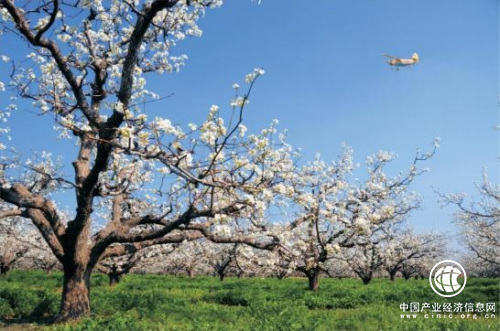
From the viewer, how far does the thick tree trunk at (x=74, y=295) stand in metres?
11.8

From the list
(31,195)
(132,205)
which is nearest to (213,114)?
(31,195)

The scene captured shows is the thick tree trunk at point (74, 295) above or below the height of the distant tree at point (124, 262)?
below

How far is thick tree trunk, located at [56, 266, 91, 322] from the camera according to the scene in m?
11.8

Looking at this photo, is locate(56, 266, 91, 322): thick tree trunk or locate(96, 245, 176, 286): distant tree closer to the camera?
locate(56, 266, 91, 322): thick tree trunk

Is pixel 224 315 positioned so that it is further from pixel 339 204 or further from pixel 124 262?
pixel 124 262

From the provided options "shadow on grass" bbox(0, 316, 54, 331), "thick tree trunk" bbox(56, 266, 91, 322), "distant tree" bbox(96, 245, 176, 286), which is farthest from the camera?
"distant tree" bbox(96, 245, 176, 286)

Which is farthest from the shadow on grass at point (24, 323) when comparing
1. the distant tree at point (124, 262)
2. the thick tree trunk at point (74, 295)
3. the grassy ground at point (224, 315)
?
the distant tree at point (124, 262)

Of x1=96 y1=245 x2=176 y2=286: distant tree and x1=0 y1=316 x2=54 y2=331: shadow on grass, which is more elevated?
x1=96 y1=245 x2=176 y2=286: distant tree

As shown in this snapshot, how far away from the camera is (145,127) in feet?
25.6

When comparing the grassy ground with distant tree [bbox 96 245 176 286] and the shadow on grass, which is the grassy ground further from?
distant tree [bbox 96 245 176 286]

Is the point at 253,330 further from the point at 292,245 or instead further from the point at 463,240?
the point at 463,240

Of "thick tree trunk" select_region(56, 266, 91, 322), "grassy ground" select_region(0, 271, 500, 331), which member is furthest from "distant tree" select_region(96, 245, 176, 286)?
"thick tree trunk" select_region(56, 266, 91, 322)

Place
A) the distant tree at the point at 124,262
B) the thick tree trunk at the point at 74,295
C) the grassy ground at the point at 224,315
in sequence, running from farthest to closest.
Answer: the distant tree at the point at 124,262
the thick tree trunk at the point at 74,295
the grassy ground at the point at 224,315

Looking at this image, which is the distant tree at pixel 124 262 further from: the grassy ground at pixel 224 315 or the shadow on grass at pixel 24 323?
the shadow on grass at pixel 24 323
